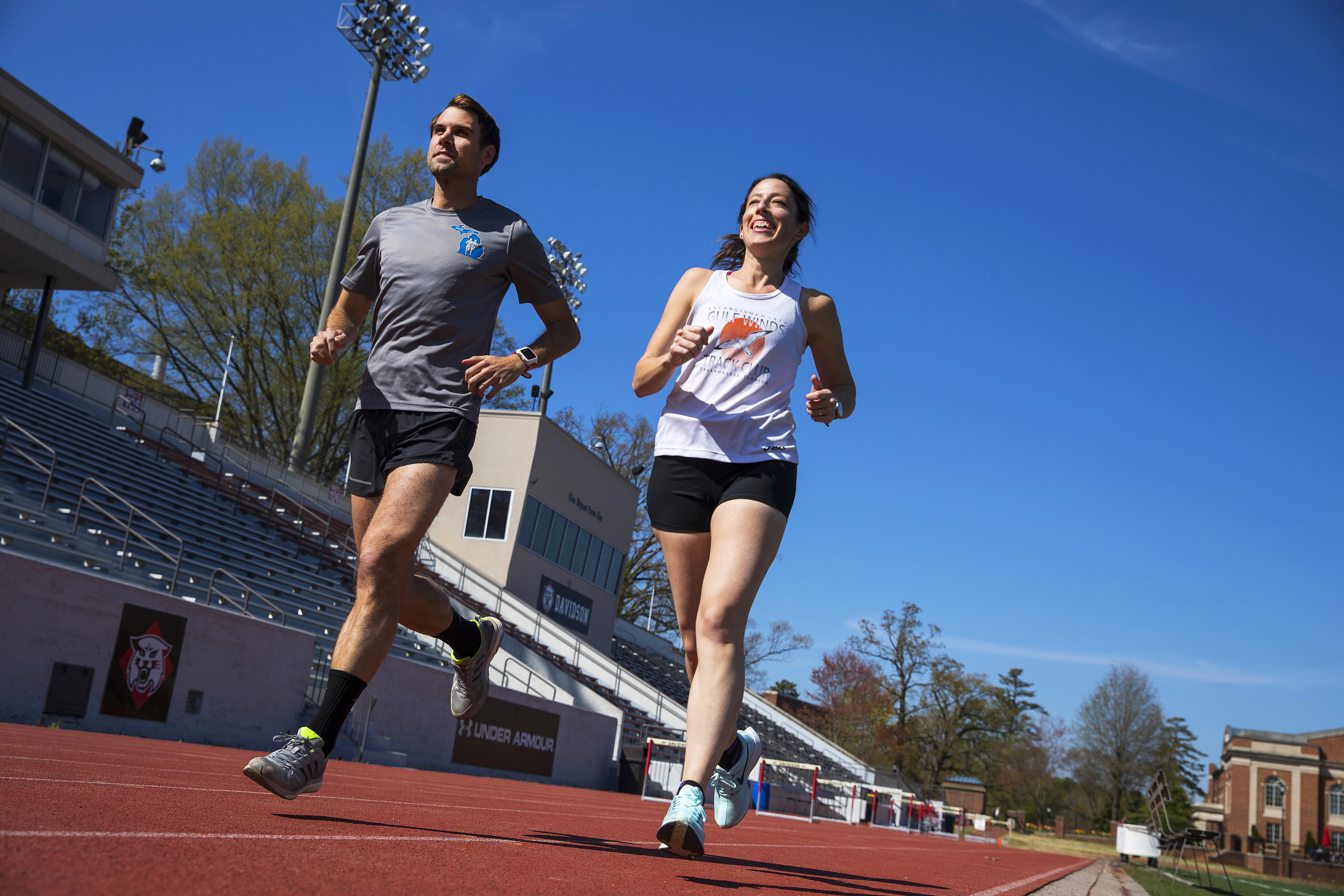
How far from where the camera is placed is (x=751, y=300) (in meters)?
3.79

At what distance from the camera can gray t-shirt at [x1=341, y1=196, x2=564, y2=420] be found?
357cm

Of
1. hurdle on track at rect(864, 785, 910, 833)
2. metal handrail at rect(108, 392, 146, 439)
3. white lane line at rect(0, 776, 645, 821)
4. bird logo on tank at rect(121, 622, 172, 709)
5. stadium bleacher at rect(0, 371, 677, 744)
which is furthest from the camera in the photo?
hurdle on track at rect(864, 785, 910, 833)

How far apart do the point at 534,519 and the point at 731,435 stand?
27.7 meters

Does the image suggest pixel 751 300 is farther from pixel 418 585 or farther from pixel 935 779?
pixel 935 779

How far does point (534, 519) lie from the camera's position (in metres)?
30.8

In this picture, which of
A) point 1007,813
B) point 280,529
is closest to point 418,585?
point 280,529

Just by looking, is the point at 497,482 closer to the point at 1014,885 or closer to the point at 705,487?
the point at 1014,885

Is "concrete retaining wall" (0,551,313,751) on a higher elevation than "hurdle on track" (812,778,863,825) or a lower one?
higher

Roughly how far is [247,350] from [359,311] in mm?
35234

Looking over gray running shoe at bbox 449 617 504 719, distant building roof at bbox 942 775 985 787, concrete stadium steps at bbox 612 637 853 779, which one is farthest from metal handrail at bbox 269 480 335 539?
distant building roof at bbox 942 775 985 787

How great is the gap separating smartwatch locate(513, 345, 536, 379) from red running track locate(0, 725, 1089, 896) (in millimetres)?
1610

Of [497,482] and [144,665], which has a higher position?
[497,482]

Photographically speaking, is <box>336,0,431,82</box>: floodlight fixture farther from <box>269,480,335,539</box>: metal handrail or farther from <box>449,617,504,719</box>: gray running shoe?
<box>449,617,504,719</box>: gray running shoe

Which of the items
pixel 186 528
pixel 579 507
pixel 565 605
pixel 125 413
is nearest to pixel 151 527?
pixel 186 528
